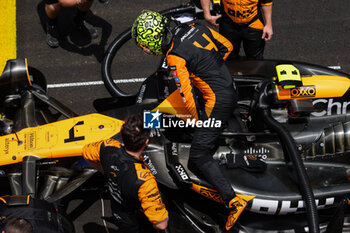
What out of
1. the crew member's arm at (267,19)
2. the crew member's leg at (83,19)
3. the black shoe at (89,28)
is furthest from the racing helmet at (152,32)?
the black shoe at (89,28)

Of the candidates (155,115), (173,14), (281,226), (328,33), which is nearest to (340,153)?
(281,226)

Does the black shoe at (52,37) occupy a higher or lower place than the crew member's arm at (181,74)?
lower

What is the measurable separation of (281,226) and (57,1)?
4.66 meters

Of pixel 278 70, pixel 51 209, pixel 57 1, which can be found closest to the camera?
pixel 51 209

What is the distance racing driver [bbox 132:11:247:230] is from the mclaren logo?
2.27 feet

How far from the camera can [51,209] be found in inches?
167

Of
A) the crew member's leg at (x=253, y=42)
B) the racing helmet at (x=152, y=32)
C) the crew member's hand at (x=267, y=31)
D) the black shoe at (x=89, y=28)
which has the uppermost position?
the racing helmet at (x=152, y=32)

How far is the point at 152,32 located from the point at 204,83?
77cm

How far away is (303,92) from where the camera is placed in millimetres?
4535

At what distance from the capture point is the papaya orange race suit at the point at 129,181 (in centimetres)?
366

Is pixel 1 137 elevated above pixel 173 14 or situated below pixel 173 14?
below

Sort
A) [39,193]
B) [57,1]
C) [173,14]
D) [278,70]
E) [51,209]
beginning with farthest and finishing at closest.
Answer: [173,14]
[57,1]
[39,193]
[278,70]
[51,209]

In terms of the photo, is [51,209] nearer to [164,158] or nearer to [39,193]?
[39,193]

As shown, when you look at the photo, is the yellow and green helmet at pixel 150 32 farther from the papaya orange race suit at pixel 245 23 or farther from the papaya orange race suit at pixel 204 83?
the papaya orange race suit at pixel 245 23
